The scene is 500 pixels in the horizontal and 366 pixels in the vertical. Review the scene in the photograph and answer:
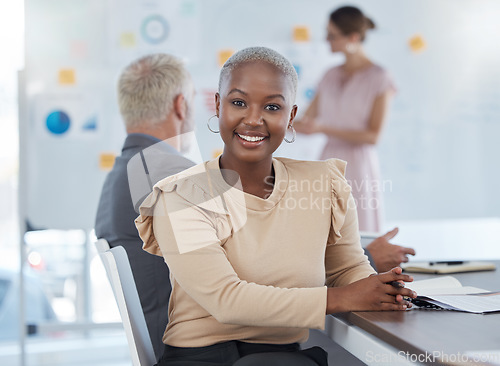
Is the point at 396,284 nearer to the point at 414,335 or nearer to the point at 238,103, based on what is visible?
the point at 414,335

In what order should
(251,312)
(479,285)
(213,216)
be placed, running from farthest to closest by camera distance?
1. (479,285)
2. (213,216)
3. (251,312)

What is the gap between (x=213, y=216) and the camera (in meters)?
1.16

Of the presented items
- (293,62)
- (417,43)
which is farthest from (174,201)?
(417,43)

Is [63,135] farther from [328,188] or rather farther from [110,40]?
[328,188]

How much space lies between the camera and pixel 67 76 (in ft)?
9.73

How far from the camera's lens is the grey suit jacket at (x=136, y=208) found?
57.4 inches

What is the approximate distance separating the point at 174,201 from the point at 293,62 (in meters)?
2.20

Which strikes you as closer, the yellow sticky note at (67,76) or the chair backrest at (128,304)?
the chair backrest at (128,304)

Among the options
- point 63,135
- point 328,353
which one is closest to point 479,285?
point 328,353

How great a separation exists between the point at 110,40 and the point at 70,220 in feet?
3.11

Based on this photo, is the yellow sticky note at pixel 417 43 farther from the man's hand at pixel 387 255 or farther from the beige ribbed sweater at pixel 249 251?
the beige ribbed sweater at pixel 249 251

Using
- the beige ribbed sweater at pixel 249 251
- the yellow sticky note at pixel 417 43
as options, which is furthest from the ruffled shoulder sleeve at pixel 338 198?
the yellow sticky note at pixel 417 43

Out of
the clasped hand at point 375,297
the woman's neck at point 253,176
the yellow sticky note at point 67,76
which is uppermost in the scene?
the yellow sticky note at point 67,76

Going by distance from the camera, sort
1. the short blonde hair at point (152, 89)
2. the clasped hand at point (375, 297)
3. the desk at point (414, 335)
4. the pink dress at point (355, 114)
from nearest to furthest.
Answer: the desk at point (414, 335) < the clasped hand at point (375, 297) < the short blonde hair at point (152, 89) < the pink dress at point (355, 114)
